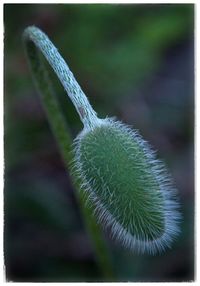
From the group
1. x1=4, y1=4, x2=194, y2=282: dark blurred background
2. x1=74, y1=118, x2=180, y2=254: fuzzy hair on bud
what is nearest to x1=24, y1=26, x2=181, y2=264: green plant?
x1=74, y1=118, x2=180, y2=254: fuzzy hair on bud

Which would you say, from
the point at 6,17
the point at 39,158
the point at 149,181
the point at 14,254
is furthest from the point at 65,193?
the point at 149,181

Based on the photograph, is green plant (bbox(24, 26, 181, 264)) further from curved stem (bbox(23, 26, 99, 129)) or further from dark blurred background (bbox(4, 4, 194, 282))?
dark blurred background (bbox(4, 4, 194, 282))

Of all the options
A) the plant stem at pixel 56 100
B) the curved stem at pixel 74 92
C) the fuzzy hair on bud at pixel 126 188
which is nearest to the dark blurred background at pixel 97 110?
the plant stem at pixel 56 100

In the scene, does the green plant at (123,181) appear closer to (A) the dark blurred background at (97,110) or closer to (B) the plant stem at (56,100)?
(B) the plant stem at (56,100)

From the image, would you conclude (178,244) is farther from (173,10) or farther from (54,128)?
(173,10)

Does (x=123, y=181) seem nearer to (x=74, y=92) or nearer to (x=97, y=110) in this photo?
(x=74, y=92)

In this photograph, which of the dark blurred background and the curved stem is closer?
the curved stem
